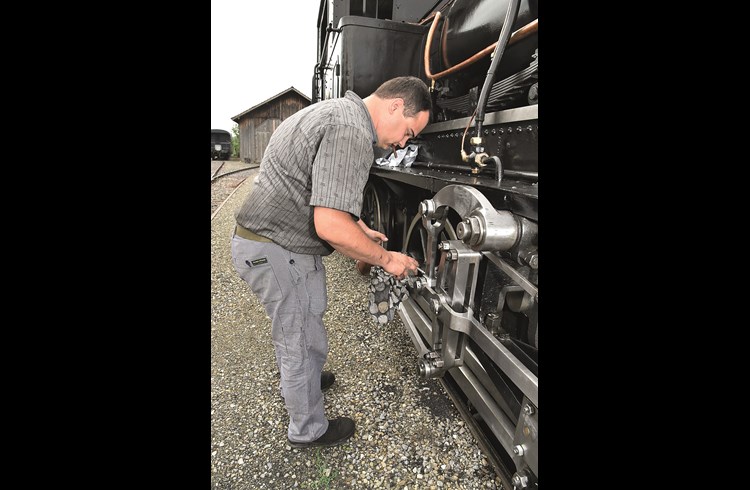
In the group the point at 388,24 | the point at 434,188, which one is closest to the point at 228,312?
the point at 434,188

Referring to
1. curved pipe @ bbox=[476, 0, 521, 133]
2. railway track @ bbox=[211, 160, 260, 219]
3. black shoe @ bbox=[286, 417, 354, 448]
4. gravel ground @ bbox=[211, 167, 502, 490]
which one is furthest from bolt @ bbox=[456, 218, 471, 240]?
railway track @ bbox=[211, 160, 260, 219]

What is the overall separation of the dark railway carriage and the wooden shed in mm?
3332

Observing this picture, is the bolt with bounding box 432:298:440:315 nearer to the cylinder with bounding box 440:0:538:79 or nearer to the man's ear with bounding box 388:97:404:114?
the man's ear with bounding box 388:97:404:114

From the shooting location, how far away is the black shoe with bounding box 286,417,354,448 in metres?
1.89

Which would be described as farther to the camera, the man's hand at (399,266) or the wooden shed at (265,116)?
the wooden shed at (265,116)

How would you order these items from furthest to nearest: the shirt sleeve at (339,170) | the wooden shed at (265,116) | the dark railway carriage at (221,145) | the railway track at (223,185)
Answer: the dark railway carriage at (221,145) < the wooden shed at (265,116) < the railway track at (223,185) < the shirt sleeve at (339,170)

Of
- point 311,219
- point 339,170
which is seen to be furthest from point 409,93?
point 311,219

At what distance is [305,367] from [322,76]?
3.88 meters

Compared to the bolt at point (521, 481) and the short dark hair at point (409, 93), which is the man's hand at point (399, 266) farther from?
the bolt at point (521, 481)

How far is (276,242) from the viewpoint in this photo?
170 cm

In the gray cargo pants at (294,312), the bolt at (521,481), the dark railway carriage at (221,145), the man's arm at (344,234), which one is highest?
the dark railway carriage at (221,145)

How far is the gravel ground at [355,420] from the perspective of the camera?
175 centimetres

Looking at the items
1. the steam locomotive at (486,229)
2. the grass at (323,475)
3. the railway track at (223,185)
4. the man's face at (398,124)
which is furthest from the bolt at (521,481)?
the railway track at (223,185)

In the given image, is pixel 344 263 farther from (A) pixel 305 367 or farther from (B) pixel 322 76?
(A) pixel 305 367
